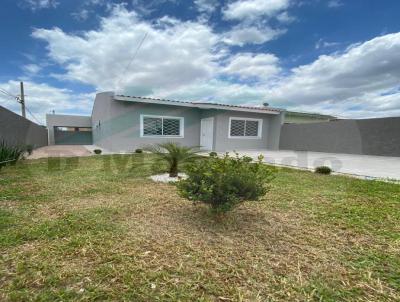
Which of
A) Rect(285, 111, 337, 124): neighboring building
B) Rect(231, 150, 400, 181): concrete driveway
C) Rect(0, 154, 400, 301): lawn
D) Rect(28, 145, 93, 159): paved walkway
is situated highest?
Rect(285, 111, 337, 124): neighboring building

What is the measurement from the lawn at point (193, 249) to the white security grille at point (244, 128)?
10.9 metres

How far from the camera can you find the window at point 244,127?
14867mm

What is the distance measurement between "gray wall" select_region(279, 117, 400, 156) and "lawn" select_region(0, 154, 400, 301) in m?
9.25

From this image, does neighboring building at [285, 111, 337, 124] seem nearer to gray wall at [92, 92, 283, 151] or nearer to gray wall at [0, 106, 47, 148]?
gray wall at [92, 92, 283, 151]

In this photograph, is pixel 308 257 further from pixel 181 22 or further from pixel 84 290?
pixel 181 22

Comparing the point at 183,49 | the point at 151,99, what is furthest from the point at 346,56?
the point at 151,99

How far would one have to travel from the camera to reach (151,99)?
41.0 ft

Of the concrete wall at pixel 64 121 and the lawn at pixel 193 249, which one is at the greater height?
the concrete wall at pixel 64 121

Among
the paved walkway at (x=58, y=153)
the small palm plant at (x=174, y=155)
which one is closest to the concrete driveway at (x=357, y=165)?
the small palm plant at (x=174, y=155)

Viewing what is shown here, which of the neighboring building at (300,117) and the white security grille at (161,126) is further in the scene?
the neighboring building at (300,117)

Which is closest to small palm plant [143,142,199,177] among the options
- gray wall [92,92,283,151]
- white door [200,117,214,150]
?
gray wall [92,92,283,151]

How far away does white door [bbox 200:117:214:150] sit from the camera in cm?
1433

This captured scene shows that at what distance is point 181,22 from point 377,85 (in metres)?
13.6

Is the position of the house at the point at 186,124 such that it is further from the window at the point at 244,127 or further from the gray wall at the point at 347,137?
the gray wall at the point at 347,137
